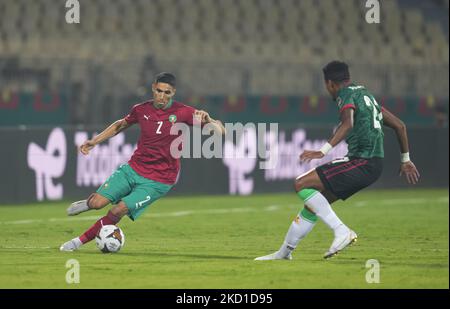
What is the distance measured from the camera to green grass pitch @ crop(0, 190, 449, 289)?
9.69 m

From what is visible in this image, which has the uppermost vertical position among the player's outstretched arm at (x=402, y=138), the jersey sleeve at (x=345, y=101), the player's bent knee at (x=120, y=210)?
the jersey sleeve at (x=345, y=101)

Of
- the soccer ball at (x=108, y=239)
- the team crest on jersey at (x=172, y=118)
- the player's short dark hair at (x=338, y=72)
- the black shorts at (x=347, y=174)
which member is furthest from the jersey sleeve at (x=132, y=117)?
the player's short dark hair at (x=338, y=72)

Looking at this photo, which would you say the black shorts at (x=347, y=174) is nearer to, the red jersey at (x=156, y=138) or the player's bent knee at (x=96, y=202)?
the red jersey at (x=156, y=138)

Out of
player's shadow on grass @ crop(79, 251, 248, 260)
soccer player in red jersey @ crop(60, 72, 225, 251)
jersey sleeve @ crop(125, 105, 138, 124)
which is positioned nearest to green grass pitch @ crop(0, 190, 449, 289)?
player's shadow on grass @ crop(79, 251, 248, 260)

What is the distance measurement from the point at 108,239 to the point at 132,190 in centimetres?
70

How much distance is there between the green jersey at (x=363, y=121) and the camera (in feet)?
35.6

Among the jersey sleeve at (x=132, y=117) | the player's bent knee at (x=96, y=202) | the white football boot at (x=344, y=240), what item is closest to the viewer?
the white football boot at (x=344, y=240)

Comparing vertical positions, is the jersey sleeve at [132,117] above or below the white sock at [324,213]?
above

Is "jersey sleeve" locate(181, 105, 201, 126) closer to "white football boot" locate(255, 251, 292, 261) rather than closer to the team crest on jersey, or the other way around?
the team crest on jersey

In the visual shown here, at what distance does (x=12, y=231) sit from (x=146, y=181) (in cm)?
326

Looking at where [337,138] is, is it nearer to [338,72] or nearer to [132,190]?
[338,72]

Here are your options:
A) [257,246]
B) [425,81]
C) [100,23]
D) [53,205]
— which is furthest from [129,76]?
[257,246]

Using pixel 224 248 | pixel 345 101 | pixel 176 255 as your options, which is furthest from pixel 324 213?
pixel 224 248

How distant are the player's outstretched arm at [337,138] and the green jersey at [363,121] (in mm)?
86
